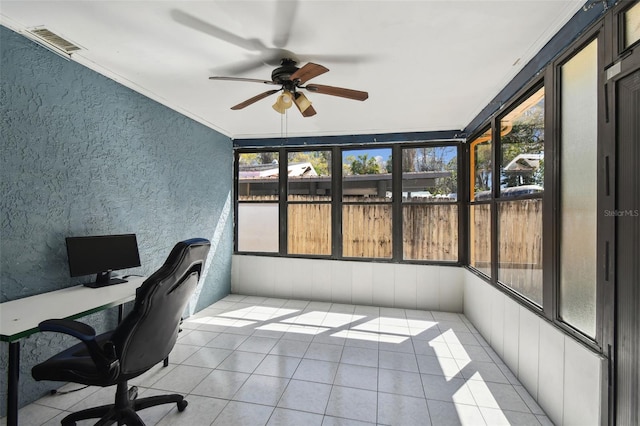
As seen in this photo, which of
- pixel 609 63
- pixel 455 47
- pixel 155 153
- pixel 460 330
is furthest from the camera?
pixel 460 330

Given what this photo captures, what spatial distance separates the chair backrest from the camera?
4.94ft

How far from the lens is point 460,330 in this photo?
334 centimetres

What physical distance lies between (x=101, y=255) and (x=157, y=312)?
46.8 inches

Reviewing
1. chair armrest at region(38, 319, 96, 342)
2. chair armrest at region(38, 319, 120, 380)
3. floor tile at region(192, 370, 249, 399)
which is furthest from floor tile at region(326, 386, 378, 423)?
chair armrest at region(38, 319, 96, 342)

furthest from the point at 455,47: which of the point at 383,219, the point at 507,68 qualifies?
the point at 383,219

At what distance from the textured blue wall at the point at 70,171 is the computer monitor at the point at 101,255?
0.15m

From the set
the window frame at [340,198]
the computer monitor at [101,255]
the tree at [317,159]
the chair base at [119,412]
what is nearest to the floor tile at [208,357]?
the chair base at [119,412]

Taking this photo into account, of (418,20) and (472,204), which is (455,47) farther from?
(472,204)

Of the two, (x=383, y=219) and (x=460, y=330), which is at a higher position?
(x=383, y=219)

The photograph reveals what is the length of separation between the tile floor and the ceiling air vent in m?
2.61

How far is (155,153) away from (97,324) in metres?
1.75

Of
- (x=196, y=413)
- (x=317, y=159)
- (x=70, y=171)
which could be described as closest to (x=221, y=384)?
(x=196, y=413)

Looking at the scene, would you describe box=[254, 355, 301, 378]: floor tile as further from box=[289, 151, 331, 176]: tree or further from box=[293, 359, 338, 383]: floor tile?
box=[289, 151, 331, 176]: tree

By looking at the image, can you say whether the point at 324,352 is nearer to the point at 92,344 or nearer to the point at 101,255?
the point at 92,344
